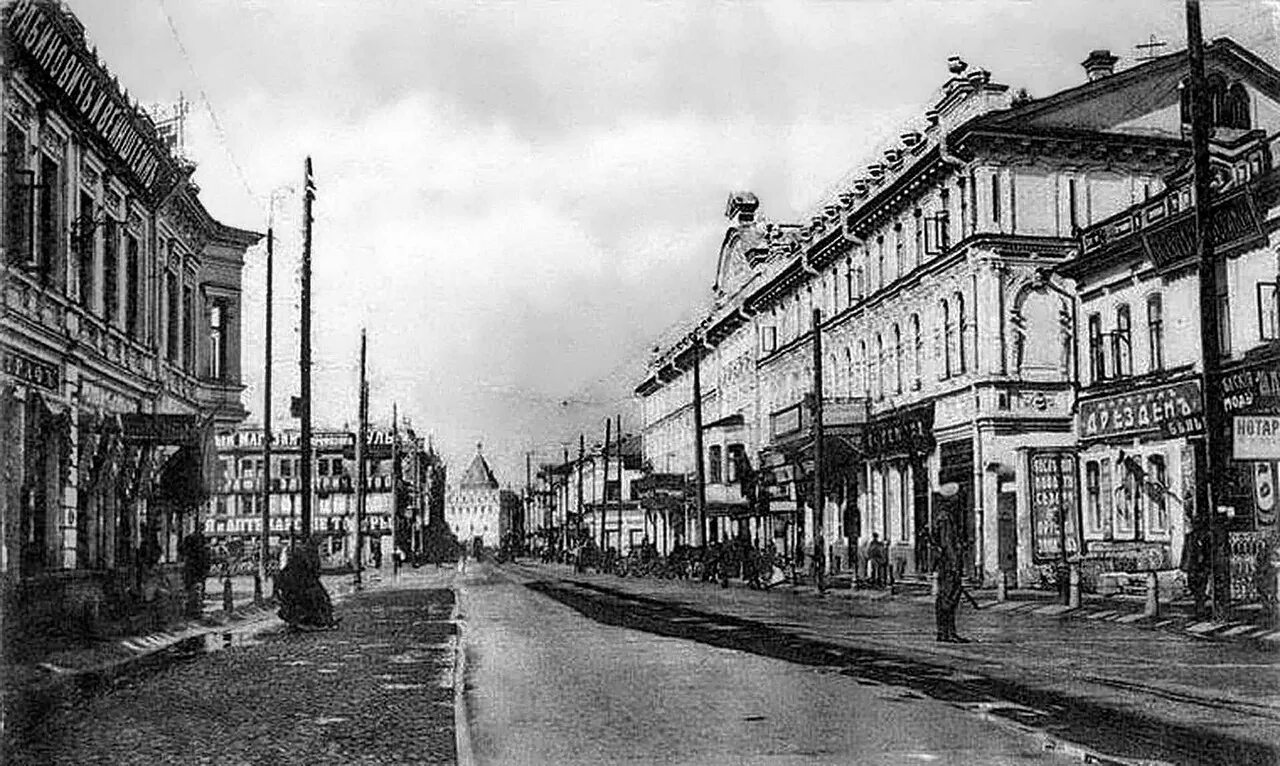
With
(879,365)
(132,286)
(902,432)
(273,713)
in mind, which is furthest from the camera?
(879,365)

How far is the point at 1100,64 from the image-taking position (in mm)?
31141

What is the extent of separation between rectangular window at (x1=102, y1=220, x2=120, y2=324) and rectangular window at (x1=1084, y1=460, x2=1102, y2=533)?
65.4ft

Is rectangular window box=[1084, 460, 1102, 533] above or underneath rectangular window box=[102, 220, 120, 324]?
underneath

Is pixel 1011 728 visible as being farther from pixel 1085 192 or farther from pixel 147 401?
pixel 1085 192

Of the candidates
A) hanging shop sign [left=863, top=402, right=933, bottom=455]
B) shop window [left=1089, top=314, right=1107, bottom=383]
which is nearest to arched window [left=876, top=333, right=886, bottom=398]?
hanging shop sign [left=863, top=402, right=933, bottom=455]

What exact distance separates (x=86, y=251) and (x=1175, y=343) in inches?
769

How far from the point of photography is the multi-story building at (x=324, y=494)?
4744 centimetres

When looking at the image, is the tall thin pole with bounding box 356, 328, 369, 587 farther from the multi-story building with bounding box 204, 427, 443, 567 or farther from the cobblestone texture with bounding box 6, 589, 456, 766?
the cobblestone texture with bounding box 6, 589, 456, 766

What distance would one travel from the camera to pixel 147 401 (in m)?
24.4

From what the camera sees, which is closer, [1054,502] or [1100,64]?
[1100,64]

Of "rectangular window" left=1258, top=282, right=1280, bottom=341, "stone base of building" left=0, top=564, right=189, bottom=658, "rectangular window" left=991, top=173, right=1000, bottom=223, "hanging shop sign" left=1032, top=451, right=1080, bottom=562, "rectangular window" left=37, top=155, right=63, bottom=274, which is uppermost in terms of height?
"rectangular window" left=991, top=173, right=1000, bottom=223

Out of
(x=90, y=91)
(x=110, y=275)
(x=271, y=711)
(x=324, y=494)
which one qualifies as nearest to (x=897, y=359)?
(x=110, y=275)

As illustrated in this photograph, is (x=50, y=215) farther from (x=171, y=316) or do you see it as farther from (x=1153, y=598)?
(x=1153, y=598)

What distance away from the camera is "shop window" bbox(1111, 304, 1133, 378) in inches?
1207
